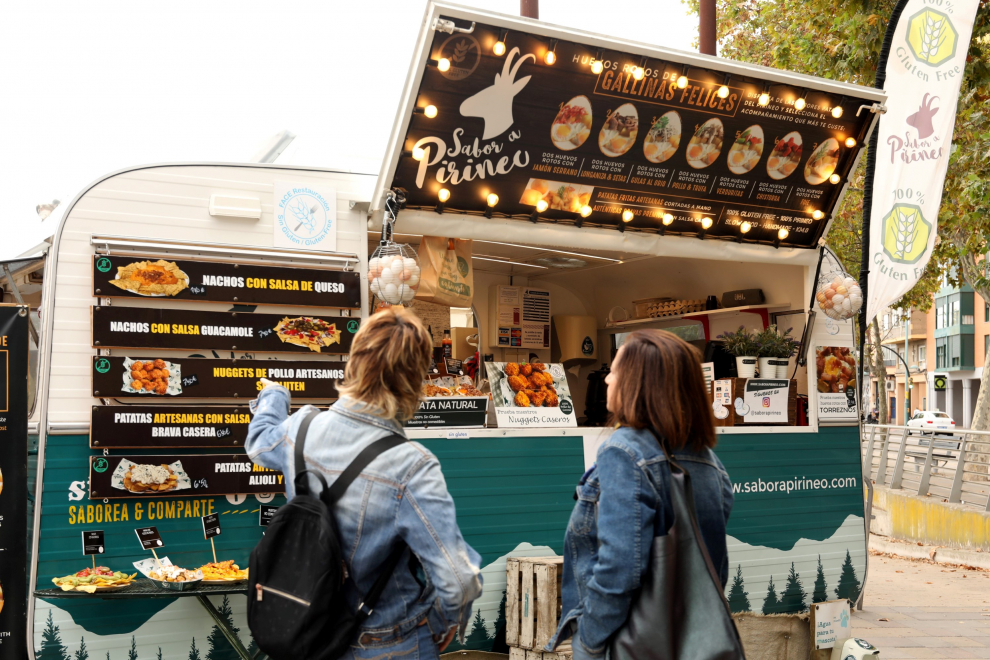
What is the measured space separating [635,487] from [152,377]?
10.2 ft

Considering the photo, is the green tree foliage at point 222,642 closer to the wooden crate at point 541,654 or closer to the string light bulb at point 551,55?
the wooden crate at point 541,654

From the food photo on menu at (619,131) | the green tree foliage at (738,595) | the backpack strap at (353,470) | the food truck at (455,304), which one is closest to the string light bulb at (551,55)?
the food truck at (455,304)

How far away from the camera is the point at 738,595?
5.94 meters

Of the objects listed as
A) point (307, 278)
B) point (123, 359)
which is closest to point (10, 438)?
point (123, 359)

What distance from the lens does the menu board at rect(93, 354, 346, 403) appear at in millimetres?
4418

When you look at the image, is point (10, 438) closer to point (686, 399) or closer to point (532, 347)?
point (686, 399)

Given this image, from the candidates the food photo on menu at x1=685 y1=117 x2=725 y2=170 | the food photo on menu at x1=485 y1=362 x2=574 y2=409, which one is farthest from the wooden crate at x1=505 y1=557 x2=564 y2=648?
the food photo on menu at x1=685 y1=117 x2=725 y2=170

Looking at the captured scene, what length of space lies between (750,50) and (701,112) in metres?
11.9

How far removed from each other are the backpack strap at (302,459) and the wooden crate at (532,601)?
9.26ft

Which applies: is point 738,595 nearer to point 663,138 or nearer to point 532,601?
point 532,601

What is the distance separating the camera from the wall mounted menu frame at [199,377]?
442cm

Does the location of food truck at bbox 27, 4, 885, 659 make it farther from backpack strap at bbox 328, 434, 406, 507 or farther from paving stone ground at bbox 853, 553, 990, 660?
backpack strap at bbox 328, 434, 406, 507

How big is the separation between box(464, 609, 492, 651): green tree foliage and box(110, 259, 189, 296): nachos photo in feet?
8.53

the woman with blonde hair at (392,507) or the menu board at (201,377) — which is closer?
the woman with blonde hair at (392,507)
